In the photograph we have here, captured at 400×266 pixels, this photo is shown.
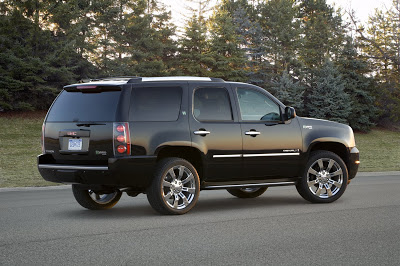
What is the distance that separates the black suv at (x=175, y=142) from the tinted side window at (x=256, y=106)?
18 millimetres

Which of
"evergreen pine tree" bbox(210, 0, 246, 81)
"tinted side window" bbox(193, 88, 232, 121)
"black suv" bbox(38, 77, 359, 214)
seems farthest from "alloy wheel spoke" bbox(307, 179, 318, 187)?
"evergreen pine tree" bbox(210, 0, 246, 81)

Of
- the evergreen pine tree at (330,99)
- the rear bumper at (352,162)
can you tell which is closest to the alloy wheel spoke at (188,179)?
the rear bumper at (352,162)

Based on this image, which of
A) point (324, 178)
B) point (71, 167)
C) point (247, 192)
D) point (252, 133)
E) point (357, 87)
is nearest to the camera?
point (71, 167)

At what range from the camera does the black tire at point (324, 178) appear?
9.84 metres

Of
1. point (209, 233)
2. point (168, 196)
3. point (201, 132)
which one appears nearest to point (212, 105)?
point (201, 132)

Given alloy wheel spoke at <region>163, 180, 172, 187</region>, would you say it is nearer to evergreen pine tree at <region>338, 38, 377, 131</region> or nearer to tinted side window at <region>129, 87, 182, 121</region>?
tinted side window at <region>129, 87, 182, 121</region>

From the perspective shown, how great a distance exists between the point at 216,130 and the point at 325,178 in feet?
7.80

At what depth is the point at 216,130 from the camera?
348 inches

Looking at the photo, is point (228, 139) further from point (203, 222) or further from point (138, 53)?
A: point (138, 53)

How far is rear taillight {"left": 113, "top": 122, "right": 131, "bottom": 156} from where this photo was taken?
26.2ft

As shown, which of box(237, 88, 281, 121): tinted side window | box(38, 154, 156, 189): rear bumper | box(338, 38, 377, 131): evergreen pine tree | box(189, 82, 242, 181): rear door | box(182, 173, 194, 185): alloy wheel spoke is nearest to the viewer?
box(38, 154, 156, 189): rear bumper

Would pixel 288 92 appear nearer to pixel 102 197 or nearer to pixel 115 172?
pixel 102 197

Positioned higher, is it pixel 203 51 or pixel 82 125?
pixel 203 51

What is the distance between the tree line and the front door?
25482mm
